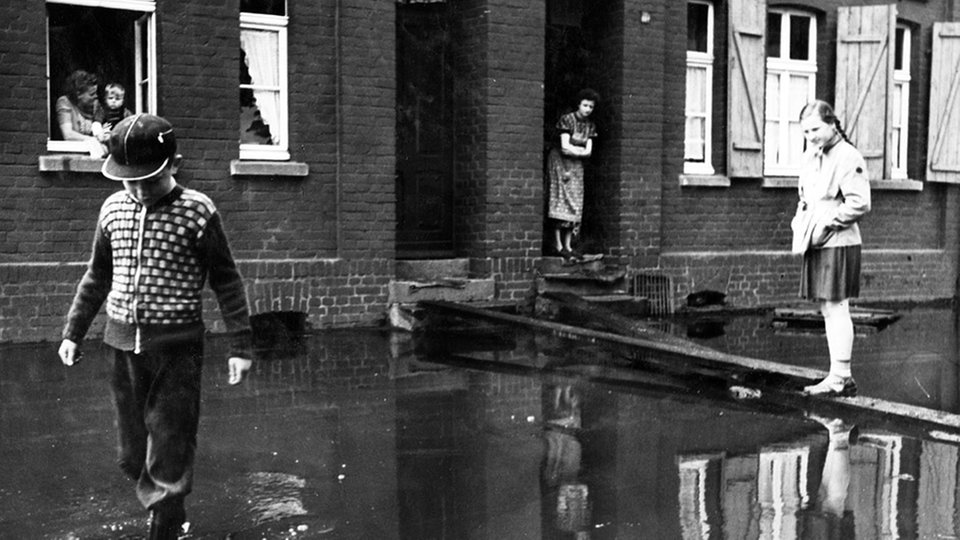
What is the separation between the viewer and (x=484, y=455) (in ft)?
20.2

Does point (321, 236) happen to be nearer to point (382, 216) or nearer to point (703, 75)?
point (382, 216)

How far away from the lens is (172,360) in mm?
4328

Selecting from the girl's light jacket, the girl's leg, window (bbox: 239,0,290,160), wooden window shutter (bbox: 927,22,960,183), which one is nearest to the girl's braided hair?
the girl's light jacket

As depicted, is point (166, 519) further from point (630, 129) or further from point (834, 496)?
point (630, 129)

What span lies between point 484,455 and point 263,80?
5862 millimetres

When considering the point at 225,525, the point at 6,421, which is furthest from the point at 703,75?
the point at 225,525

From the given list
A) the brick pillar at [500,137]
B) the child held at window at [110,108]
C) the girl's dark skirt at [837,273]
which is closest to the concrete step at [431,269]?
the brick pillar at [500,137]

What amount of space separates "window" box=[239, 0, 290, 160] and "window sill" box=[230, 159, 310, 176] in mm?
194

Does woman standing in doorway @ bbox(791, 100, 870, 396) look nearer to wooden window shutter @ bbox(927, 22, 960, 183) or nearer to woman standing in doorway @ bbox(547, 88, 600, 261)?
woman standing in doorway @ bbox(547, 88, 600, 261)

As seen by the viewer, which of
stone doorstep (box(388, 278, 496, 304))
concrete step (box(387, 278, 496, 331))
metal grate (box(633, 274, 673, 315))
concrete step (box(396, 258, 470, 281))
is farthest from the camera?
metal grate (box(633, 274, 673, 315))

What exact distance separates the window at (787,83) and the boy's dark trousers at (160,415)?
442 inches

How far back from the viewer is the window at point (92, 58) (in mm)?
9930

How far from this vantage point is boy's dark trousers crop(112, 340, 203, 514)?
4.29m

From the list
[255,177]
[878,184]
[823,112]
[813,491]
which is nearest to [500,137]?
[255,177]
